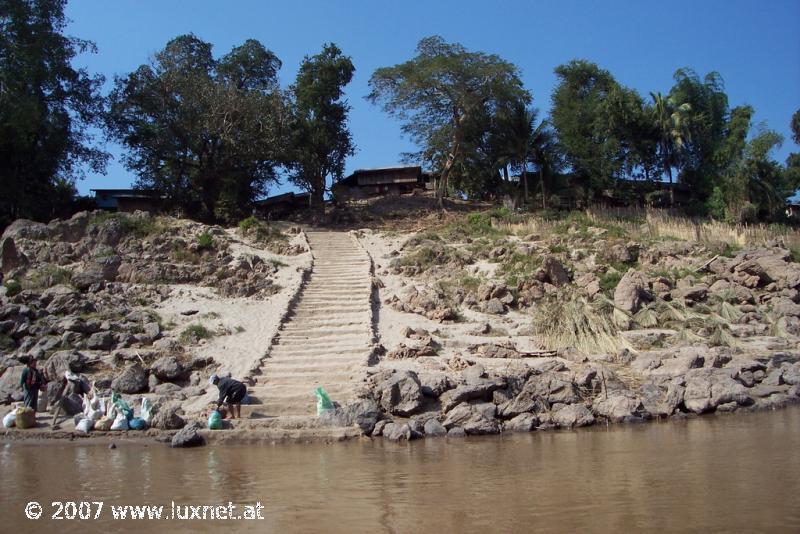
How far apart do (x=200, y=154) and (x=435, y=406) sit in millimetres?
20207

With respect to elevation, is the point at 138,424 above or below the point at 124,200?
below

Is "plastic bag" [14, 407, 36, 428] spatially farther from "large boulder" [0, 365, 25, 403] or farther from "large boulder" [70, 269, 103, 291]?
"large boulder" [70, 269, 103, 291]

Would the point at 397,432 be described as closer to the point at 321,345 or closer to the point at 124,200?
the point at 321,345

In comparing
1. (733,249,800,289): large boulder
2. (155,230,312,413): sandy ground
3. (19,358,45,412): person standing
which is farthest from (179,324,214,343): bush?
(733,249,800,289): large boulder

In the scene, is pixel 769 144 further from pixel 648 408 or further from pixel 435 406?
pixel 435 406

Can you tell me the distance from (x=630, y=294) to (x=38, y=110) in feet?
70.2

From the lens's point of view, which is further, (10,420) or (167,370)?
(167,370)

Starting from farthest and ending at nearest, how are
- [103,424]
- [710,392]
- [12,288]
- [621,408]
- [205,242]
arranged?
[205,242]
[12,288]
[710,392]
[103,424]
[621,408]

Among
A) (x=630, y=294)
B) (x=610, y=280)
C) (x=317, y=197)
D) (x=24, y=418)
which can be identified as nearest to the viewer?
(x=24, y=418)

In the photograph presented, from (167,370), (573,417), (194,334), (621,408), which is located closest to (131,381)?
(167,370)

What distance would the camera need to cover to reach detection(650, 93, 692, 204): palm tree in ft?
105

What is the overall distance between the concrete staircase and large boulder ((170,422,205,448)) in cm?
130

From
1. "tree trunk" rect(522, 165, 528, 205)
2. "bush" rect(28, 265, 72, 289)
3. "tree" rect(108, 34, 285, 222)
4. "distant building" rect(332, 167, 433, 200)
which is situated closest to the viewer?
"bush" rect(28, 265, 72, 289)

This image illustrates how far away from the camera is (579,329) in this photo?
50.1 ft
